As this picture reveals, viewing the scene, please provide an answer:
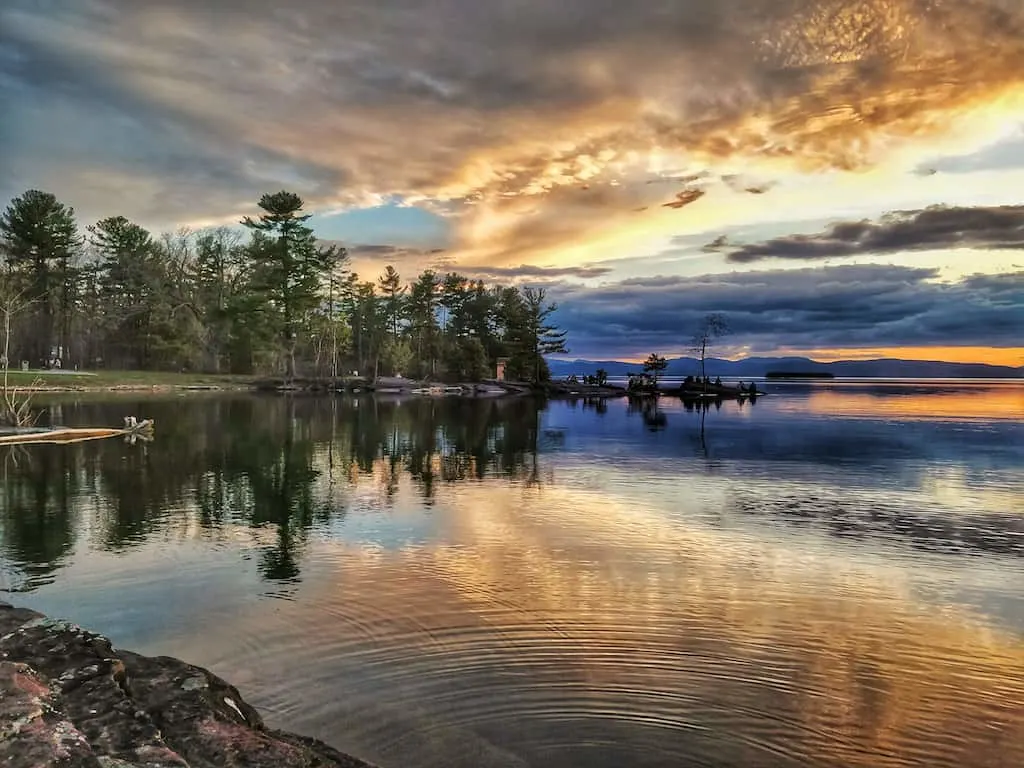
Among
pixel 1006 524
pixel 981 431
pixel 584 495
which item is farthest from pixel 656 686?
pixel 981 431

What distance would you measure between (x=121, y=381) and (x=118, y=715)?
2813 inches

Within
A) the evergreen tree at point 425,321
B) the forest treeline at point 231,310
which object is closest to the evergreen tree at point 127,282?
the forest treeline at point 231,310

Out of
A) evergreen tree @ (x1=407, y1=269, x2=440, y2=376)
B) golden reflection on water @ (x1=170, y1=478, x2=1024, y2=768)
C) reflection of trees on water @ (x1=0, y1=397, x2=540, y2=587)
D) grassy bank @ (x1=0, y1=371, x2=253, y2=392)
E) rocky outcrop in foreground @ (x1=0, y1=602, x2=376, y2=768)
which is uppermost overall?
evergreen tree @ (x1=407, y1=269, x2=440, y2=376)

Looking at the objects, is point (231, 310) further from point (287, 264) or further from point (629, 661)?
point (629, 661)

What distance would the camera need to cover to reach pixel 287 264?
7569 centimetres

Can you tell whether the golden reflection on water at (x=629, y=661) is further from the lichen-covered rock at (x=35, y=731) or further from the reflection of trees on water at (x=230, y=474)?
the reflection of trees on water at (x=230, y=474)

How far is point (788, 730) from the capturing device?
6469 millimetres

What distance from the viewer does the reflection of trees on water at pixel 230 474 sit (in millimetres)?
13586

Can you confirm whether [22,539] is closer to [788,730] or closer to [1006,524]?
[788,730]

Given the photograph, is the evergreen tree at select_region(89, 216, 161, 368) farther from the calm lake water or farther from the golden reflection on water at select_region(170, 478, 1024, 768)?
the golden reflection on water at select_region(170, 478, 1024, 768)

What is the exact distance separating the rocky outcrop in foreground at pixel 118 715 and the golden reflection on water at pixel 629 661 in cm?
84

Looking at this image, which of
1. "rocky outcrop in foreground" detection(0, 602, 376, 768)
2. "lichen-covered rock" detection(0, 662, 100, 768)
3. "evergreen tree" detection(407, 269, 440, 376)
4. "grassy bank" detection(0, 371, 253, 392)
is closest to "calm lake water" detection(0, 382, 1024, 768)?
"rocky outcrop in foreground" detection(0, 602, 376, 768)

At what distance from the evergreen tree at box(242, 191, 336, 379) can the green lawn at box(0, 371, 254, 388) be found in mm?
7769

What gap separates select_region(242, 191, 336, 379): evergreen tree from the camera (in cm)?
7519
